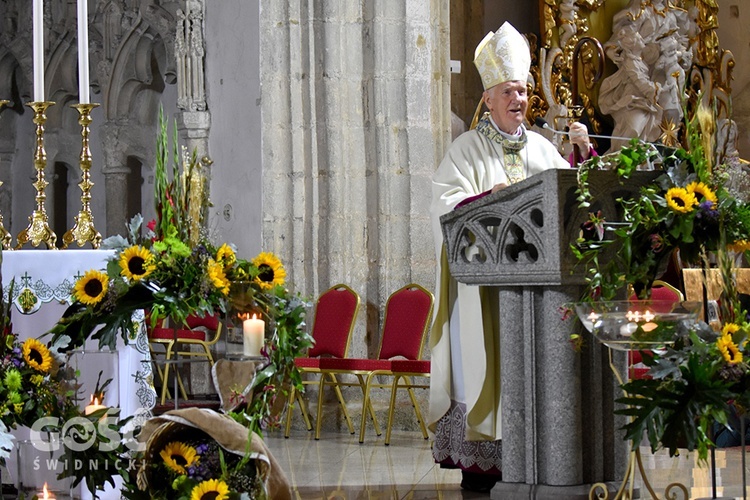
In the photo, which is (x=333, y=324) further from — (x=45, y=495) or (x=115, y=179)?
(x=45, y=495)

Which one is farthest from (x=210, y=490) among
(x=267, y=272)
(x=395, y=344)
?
(x=395, y=344)

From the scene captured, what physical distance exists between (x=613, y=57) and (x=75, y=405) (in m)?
7.86

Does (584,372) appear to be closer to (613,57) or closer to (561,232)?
(561,232)

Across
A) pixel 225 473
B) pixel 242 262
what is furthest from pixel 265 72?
pixel 225 473

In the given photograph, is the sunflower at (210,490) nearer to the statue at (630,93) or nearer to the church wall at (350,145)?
the church wall at (350,145)

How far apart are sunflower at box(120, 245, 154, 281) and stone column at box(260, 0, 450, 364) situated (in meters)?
4.98

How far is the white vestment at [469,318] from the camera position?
218 inches

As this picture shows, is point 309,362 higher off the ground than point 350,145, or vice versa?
point 350,145

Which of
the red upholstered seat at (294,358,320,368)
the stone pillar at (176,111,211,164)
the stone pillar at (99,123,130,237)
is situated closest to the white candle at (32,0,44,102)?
the red upholstered seat at (294,358,320,368)

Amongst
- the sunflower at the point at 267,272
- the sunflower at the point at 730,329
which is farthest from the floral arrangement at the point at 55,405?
the sunflower at the point at 730,329

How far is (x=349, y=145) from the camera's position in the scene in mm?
9031

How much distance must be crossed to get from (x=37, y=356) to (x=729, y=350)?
2100mm

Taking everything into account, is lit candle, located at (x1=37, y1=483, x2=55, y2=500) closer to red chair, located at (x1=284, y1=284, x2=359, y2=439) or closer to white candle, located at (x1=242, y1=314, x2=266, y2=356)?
white candle, located at (x1=242, y1=314, x2=266, y2=356)

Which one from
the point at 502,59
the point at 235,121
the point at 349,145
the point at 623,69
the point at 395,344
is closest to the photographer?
the point at 502,59
